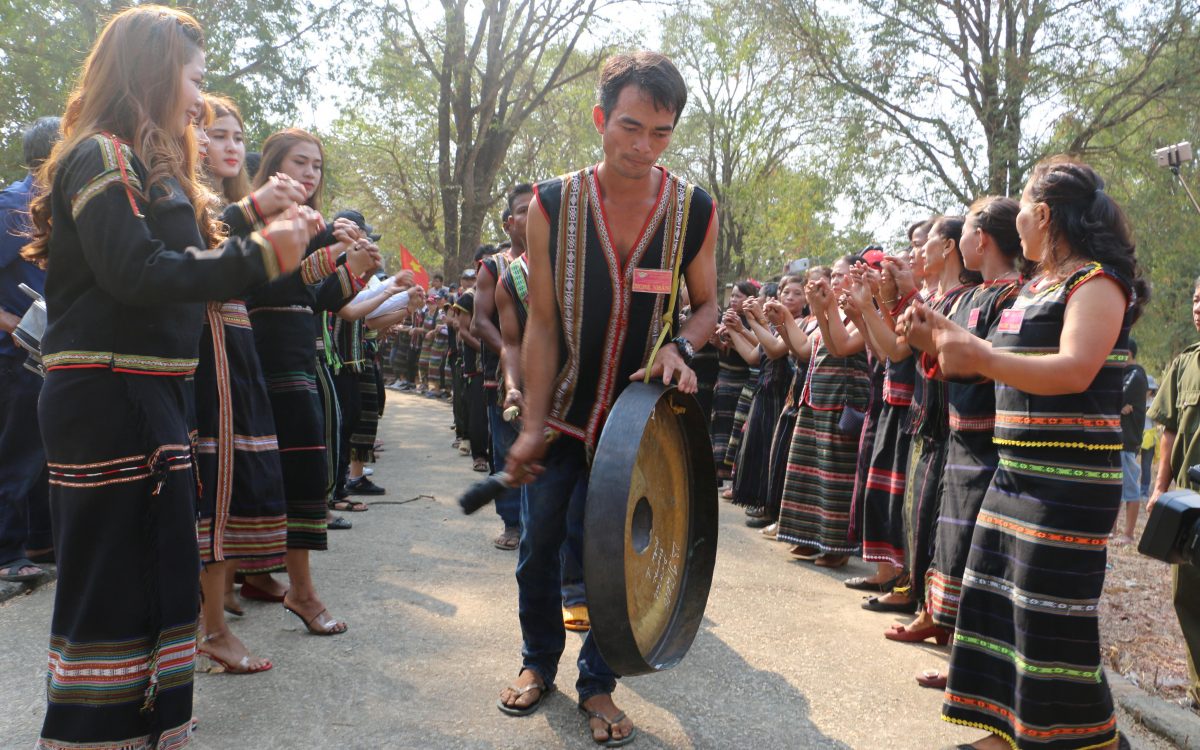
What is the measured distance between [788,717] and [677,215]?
194 centimetres

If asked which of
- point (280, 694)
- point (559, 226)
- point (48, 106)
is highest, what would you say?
point (48, 106)

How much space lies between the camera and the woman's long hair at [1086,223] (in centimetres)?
286

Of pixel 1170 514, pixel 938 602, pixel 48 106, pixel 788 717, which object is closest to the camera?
pixel 1170 514

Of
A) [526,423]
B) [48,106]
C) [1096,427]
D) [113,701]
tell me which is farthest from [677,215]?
[48,106]

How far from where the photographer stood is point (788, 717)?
10.7 ft

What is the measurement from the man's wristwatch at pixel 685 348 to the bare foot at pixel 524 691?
4.35 ft

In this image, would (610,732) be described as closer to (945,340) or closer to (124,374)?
(945,340)

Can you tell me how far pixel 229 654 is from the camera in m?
3.38

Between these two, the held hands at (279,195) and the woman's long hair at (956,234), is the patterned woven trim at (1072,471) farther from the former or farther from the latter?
the held hands at (279,195)

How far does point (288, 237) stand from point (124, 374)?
58 centimetres

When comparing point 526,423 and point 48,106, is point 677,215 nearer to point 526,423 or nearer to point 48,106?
point 526,423

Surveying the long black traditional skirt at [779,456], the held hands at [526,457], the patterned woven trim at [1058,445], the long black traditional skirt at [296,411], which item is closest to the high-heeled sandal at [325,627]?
the long black traditional skirt at [296,411]

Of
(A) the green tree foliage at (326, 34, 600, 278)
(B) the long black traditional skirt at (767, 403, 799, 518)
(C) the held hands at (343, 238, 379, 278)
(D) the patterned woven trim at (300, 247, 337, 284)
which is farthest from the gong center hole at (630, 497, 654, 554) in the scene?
(A) the green tree foliage at (326, 34, 600, 278)

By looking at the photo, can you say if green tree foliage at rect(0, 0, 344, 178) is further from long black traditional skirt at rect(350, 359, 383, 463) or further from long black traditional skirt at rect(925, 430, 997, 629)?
long black traditional skirt at rect(925, 430, 997, 629)
